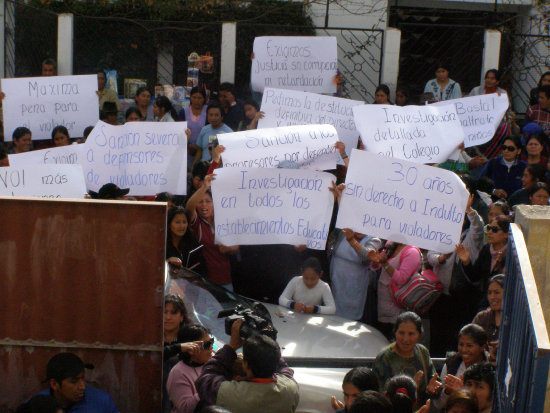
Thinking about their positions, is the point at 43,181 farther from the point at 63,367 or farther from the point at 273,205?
the point at 63,367

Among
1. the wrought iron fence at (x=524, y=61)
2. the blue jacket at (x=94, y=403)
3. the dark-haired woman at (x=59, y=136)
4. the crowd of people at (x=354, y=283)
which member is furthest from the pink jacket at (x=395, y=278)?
the wrought iron fence at (x=524, y=61)

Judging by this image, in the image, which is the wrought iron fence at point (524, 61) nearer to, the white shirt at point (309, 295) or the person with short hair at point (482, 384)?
the white shirt at point (309, 295)

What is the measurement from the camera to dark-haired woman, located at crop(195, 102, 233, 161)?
31.0ft

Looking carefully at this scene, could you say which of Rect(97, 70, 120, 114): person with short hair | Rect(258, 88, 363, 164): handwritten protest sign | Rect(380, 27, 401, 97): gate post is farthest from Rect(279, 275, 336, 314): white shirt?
Rect(380, 27, 401, 97): gate post

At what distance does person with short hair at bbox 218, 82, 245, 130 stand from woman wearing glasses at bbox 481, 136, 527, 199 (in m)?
3.13

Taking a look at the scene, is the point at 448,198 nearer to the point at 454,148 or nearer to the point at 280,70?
the point at 454,148

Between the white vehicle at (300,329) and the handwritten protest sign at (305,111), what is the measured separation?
101 inches

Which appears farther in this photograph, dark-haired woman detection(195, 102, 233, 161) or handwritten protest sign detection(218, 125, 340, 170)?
dark-haired woman detection(195, 102, 233, 161)

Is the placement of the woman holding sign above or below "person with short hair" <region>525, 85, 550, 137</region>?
below

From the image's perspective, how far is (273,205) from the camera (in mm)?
6965

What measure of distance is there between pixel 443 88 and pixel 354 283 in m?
4.72

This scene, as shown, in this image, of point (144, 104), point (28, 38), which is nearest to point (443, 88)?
point (144, 104)

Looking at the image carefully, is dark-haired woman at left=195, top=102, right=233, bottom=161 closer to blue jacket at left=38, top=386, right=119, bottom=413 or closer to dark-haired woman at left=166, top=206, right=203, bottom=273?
dark-haired woman at left=166, top=206, right=203, bottom=273

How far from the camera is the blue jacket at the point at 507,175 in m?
8.77
